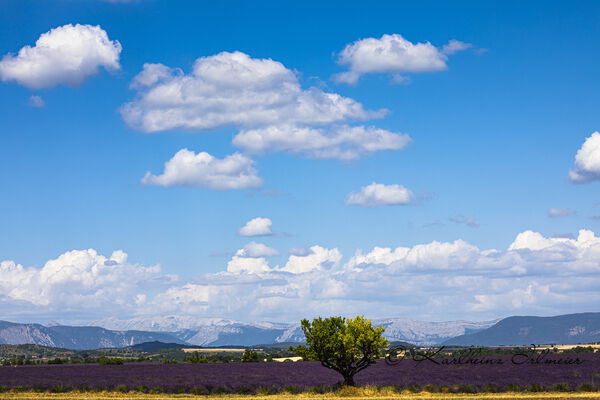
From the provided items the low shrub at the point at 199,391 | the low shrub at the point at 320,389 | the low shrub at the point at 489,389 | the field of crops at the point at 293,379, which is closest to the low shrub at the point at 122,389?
the field of crops at the point at 293,379

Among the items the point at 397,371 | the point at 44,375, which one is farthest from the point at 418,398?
the point at 44,375

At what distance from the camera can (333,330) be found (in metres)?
61.5

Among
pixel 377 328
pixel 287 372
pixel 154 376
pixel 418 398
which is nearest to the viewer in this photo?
pixel 418 398

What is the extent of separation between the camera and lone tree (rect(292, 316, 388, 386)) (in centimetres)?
6028

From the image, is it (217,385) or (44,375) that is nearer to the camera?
(217,385)

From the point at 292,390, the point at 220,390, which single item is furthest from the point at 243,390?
the point at 292,390

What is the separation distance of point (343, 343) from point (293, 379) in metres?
15.9

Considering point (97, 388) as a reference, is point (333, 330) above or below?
above

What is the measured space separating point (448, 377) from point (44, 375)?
3955 cm

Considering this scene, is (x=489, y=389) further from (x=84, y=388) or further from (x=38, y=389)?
(x=38, y=389)

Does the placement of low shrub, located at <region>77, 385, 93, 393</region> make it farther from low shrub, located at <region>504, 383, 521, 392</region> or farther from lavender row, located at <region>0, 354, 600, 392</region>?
low shrub, located at <region>504, 383, 521, 392</region>

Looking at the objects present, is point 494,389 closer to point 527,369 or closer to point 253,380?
point 527,369

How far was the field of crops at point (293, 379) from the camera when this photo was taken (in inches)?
2530

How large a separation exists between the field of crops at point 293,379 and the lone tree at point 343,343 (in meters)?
3.65
